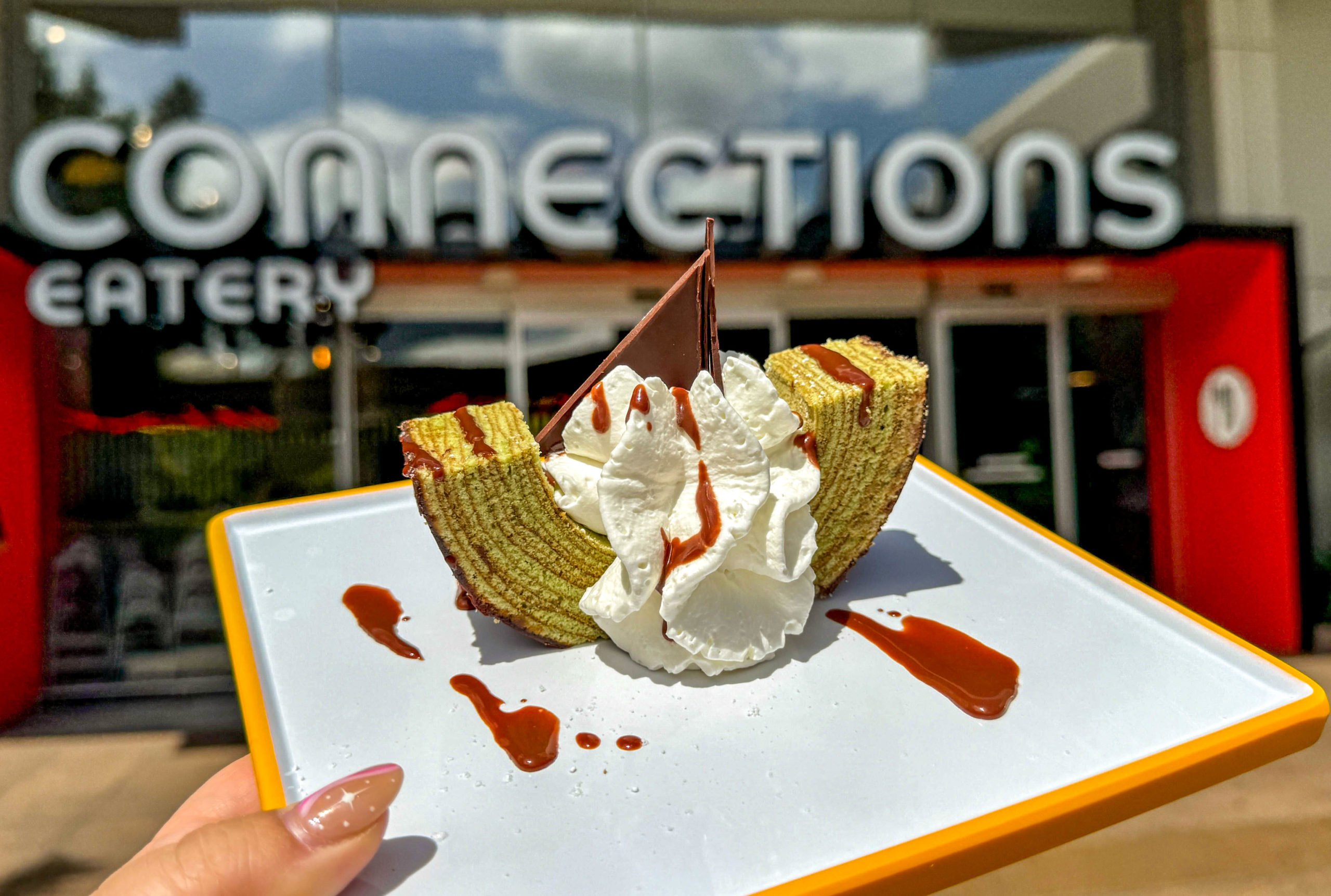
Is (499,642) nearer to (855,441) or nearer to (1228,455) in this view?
(855,441)

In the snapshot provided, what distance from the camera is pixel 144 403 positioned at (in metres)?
4.04

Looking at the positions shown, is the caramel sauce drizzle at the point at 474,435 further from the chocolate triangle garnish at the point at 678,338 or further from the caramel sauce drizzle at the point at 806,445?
the caramel sauce drizzle at the point at 806,445

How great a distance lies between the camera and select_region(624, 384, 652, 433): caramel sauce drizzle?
3.25 ft

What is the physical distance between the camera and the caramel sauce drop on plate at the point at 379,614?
3.29ft

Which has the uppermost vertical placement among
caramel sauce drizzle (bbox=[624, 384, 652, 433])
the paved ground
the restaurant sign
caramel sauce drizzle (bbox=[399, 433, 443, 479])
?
the restaurant sign

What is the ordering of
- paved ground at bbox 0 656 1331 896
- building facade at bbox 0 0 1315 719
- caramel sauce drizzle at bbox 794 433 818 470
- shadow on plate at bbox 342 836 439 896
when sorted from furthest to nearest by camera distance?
1. building facade at bbox 0 0 1315 719
2. paved ground at bbox 0 656 1331 896
3. caramel sauce drizzle at bbox 794 433 818 470
4. shadow on plate at bbox 342 836 439 896

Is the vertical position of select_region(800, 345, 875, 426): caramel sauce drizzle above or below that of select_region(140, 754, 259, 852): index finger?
above

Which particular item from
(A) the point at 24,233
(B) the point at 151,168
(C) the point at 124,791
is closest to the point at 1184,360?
(B) the point at 151,168

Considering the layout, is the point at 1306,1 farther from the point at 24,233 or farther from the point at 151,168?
the point at 24,233

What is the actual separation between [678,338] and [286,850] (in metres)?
0.79

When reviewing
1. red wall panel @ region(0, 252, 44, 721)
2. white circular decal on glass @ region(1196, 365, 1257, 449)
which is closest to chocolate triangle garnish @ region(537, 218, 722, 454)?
red wall panel @ region(0, 252, 44, 721)

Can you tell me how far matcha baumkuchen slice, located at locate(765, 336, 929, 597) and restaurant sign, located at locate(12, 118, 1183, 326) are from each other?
9.56 feet

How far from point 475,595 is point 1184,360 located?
5225mm

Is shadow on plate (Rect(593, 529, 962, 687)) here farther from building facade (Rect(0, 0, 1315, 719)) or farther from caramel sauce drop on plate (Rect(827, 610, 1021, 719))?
building facade (Rect(0, 0, 1315, 719))
